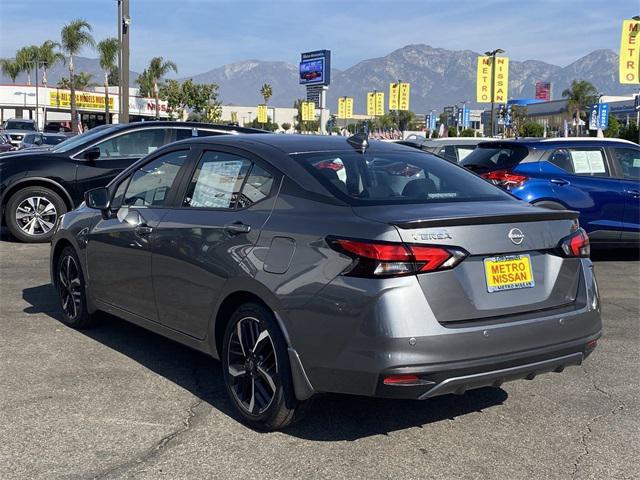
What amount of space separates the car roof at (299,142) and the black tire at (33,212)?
20.7 ft

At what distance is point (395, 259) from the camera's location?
11.2 ft

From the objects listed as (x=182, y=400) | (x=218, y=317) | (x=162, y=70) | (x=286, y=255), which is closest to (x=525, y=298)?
(x=286, y=255)

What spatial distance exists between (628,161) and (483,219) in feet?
23.7

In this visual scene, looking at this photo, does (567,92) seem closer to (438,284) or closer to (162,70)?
(162,70)

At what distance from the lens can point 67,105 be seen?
69812 millimetres

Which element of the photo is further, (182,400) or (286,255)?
(182,400)

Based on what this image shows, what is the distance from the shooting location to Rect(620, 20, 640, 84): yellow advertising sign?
21078 mm

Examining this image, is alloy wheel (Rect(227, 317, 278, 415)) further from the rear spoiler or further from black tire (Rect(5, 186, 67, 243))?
black tire (Rect(5, 186, 67, 243))

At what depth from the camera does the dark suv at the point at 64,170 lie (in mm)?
10547

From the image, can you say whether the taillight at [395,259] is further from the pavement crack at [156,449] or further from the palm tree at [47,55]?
the palm tree at [47,55]

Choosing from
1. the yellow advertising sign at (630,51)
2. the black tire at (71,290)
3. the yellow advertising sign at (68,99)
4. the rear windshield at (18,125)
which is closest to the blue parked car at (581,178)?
the black tire at (71,290)

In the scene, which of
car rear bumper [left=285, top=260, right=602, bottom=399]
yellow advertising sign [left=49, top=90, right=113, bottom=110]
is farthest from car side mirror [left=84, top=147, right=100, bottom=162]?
yellow advertising sign [left=49, top=90, right=113, bottom=110]

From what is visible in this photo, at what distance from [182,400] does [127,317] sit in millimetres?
966

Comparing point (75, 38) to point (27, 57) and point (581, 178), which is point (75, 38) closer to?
point (27, 57)
